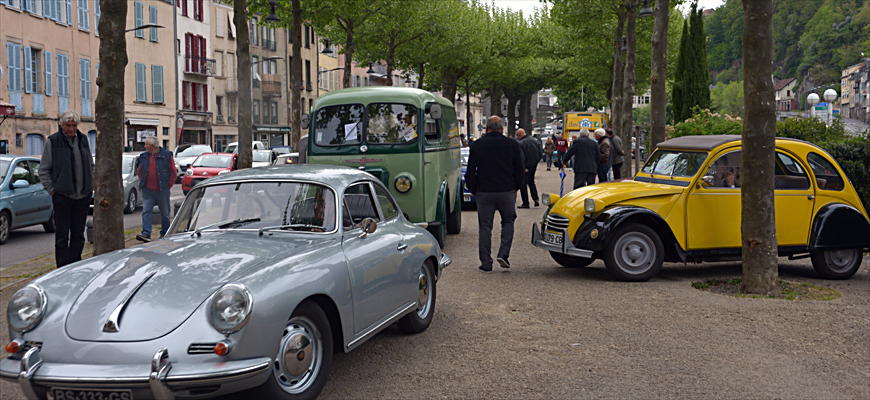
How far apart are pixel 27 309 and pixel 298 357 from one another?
152 cm

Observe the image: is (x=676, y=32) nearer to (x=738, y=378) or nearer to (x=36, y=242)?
(x=36, y=242)

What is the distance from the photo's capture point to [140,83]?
46.0 m

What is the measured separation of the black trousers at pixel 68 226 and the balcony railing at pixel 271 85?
57.7 meters

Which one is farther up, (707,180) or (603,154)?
(603,154)

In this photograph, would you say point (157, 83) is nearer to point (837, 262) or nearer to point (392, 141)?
point (392, 141)

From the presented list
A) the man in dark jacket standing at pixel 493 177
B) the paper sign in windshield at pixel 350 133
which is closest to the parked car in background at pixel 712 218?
the man in dark jacket standing at pixel 493 177

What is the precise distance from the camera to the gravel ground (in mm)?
5395

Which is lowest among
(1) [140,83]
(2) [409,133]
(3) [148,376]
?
(3) [148,376]

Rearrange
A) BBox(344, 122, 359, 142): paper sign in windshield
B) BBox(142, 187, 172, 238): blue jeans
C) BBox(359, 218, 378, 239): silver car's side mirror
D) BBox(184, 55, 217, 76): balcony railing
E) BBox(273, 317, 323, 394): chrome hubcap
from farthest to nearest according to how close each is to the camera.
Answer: BBox(184, 55, 217, 76): balcony railing, BBox(142, 187, 172, 238): blue jeans, BBox(344, 122, 359, 142): paper sign in windshield, BBox(359, 218, 378, 239): silver car's side mirror, BBox(273, 317, 323, 394): chrome hubcap

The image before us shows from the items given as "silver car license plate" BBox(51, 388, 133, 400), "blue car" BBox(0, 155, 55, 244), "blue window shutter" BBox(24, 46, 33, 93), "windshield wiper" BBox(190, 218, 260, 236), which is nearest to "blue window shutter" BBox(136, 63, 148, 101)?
"blue window shutter" BBox(24, 46, 33, 93)

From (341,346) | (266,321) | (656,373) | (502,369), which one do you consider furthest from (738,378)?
(266,321)

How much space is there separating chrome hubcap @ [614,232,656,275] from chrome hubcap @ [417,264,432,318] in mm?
3119

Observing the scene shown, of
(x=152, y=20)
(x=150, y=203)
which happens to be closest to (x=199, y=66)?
(x=152, y=20)

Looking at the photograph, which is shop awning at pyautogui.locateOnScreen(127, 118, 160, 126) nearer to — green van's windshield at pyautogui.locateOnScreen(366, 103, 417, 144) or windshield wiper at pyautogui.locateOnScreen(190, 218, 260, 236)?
green van's windshield at pyautogui.locateOnScreen(366, 103, 417, 144)
